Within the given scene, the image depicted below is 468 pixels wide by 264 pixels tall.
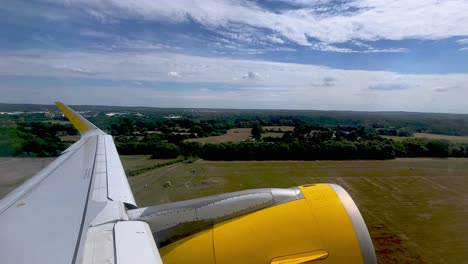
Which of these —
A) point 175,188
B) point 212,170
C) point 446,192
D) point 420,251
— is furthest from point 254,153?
point 420,251

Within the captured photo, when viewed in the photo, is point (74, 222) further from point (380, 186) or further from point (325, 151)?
point (325, 151)

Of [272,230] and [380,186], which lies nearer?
[272,230]

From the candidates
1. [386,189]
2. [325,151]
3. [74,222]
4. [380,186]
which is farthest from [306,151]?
[74,222]

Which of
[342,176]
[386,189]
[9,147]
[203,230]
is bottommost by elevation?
[386,189]

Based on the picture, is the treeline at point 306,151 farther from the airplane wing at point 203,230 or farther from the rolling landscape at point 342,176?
the airplane wing at point 203,230

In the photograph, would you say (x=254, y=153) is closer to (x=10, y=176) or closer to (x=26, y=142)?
(x=26, y=142)

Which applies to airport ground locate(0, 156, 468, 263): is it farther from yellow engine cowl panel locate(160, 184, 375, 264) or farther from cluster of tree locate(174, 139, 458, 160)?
yellow engine cowl panel locate(160, 184, 375, 264)
